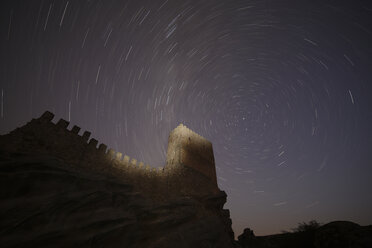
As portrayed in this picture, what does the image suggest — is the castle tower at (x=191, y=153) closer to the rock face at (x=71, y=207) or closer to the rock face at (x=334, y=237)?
the rock face at (x=71, y=207)

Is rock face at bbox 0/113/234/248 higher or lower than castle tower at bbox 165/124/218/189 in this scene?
lower

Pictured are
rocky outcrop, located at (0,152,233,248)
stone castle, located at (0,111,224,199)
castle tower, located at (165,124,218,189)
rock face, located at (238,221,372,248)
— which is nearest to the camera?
rocky outcrop, located at (0,152,233,248)

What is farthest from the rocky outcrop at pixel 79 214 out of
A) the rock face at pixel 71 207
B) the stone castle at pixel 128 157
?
the stone castle at pixel 128 157

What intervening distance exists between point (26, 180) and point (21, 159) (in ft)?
3.54

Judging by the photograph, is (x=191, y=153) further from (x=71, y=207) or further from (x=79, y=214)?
(x=71, y=207)

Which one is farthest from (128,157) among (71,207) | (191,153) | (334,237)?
(334,237)

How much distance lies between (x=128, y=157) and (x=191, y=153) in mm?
6432

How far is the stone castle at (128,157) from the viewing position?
24.9 ft

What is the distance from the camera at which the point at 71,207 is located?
4855mm

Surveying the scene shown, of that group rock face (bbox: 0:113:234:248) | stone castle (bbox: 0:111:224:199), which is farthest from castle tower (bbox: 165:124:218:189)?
rock face (bbox: 0:113:234:248)

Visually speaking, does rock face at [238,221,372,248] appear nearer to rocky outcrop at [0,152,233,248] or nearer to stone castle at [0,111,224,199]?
rocky outcrop at [0,152,233,248]

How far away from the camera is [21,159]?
5.37 meters

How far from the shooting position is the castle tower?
14.3 metres

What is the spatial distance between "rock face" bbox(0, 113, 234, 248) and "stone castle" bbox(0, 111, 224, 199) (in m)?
0.06
